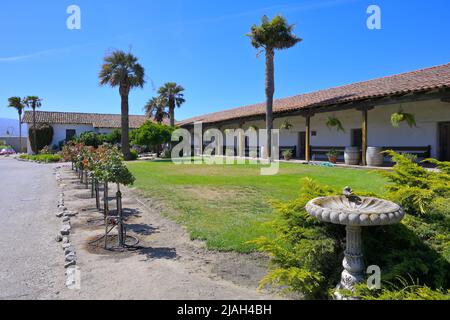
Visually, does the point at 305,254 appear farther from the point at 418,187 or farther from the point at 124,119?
the point at 124,119

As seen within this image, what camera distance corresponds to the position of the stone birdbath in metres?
2.93

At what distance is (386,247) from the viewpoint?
358 centimetres

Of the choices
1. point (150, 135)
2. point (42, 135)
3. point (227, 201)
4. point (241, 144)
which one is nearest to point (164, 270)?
point (227, 201)

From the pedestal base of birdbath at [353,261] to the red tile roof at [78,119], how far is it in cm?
4189

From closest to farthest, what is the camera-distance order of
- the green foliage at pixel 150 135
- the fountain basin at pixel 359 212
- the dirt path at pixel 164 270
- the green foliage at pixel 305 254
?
the fountain basin at pixel 359 212
the green foliage at pixel 305 254
the dirt path at pixel 164 270
the green foliage at pixel 150 135

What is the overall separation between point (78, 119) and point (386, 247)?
4561 cm

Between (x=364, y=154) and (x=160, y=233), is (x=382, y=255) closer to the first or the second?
(x=160, y=233)

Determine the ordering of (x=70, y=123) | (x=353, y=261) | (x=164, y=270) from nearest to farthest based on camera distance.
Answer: (x=353, y=261) → (x=164, y=270) → (x=70, y=123)

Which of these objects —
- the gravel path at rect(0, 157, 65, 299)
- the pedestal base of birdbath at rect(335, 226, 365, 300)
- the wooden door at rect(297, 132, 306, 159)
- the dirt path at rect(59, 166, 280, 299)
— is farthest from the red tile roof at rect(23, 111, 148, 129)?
the pedestal base of birdbath at rect(335, 226, 365, 300)

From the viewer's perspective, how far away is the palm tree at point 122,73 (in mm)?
26500

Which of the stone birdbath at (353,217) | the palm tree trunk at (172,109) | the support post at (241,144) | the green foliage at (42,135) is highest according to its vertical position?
the palm tree trunk at (172,109)

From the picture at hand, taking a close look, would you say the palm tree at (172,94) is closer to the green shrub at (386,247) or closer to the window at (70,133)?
the window at (70,133)

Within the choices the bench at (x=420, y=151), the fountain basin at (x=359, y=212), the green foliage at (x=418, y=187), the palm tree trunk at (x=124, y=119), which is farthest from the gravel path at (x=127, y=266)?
the palm tree trunk at (x=124, y=119)
